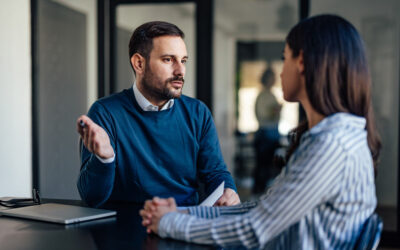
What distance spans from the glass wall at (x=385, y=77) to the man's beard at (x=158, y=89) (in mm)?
2539

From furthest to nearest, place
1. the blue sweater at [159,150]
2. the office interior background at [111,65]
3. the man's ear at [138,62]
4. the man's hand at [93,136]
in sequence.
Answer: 1. the office interior background at [111,65]
2. the man's ear at [138,62]
3. the blue sweater at [159,150]
4. the man's hand at [93,136]

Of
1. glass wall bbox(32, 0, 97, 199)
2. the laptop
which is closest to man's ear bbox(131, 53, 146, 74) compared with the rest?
the laptop

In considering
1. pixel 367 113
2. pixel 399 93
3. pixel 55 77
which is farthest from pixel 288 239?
pixel 55 77

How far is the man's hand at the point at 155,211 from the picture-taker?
1.18m

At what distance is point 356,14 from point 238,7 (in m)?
1.11

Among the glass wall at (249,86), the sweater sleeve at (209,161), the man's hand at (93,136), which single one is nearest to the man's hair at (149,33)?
the sweater sleeve at (209,161)

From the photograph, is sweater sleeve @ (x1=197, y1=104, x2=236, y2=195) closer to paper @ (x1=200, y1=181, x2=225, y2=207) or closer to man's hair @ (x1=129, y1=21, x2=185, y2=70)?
paper @ (x1=200, y1=181, x2=225, y2=207)

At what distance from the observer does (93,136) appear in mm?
1416

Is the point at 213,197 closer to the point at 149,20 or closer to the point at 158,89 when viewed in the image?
the point at 158,89

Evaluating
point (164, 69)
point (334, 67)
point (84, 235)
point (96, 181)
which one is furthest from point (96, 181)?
point (334, 67)

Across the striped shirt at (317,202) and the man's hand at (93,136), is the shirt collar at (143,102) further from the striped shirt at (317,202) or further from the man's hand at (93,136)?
the striped shirt at (317,202)

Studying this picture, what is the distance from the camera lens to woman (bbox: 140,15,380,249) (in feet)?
3.35

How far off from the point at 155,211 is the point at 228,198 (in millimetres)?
570

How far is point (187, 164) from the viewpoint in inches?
78.2
